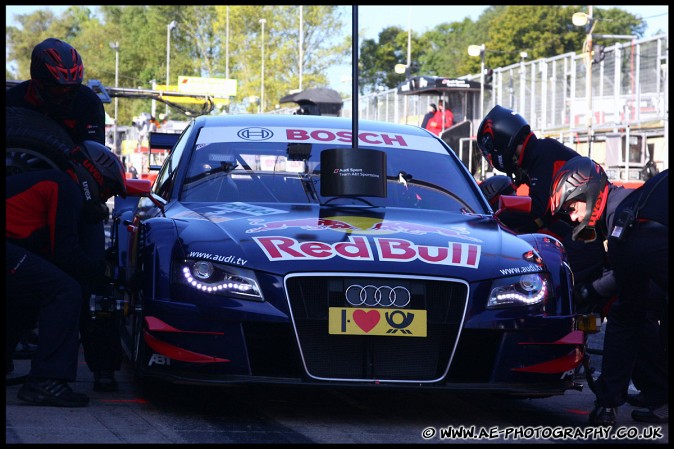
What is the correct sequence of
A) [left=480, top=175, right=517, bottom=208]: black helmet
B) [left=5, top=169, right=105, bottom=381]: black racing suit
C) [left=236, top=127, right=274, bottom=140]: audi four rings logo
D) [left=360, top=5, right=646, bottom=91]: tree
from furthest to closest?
[left=360, top=5, right=646, bottom=91]: tree, [left=480, top=175, right=517, bottom=208]: black helmet, [left=236, top=127, right=274, bottom=140]: audi four rings logo, [left=5, top=169, right=105, bottom=381]: black racing suit

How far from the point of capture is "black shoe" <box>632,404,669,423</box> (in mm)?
5699

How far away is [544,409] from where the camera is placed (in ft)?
19.9

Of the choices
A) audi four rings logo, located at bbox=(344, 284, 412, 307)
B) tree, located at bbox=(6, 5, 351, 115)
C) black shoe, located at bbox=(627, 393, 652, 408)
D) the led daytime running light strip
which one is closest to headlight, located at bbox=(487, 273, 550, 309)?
audi four rings logo, located at bbox=(344, 284, 412, 307)

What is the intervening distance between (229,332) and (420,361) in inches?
33.1

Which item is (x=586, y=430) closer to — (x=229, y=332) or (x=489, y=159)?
(x=229, y=332)

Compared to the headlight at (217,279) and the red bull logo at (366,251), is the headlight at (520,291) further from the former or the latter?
the headlight at (217,279)

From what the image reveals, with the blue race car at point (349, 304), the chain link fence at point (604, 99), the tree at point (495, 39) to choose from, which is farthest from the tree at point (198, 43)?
the blue race car at point (349, 304)

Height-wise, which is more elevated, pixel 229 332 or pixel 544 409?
pixel 229 332

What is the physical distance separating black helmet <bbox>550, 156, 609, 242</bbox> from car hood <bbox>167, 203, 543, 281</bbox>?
28 cm

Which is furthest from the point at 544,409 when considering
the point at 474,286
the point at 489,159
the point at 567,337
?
the point at 489,159

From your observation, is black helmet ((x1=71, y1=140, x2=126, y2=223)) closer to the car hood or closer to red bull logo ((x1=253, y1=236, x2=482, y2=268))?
the car hood

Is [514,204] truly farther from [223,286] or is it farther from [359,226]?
[223,286]

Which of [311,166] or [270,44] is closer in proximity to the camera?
[311,166]

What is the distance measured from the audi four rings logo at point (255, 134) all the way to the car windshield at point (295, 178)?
0.09 meters
